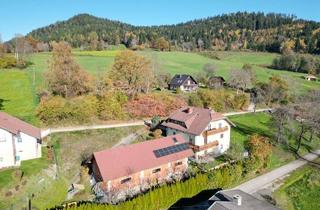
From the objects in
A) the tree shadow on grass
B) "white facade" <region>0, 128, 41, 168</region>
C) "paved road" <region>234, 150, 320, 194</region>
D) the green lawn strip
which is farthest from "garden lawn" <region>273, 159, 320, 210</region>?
"white facade" <region>0, 128, 41, 168</region>

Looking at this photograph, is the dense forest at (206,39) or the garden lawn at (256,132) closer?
the garden lawn at (256,132)

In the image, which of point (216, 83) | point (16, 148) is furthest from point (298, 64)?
point (16, 148)

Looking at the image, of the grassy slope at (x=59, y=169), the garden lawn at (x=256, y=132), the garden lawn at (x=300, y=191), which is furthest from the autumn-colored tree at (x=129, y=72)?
the garden lawn at (x=300, y=191)

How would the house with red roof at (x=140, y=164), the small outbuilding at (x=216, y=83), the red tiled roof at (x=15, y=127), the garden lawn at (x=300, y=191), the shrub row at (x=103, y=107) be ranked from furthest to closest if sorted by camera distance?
the small outbuilding at (x=216, y=83)
the shrub row at (x=103, y=107)
the garden lawn at (x=300, y=191)
the red tiled roof at (x=15, y=127)
the house with red roof at (x=140, y=164)

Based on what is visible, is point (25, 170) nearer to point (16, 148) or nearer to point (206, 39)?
point (16, 148)

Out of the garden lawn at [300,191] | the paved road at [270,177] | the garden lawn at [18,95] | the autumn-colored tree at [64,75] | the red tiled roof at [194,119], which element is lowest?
the garden lawn at [300,191]

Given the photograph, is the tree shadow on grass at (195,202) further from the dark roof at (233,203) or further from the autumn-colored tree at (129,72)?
the autumn-colored tree at (129,72)

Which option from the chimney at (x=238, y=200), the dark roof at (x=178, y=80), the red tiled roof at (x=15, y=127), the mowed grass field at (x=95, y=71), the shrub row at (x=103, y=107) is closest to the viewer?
the chimney at (x=238, y=200)

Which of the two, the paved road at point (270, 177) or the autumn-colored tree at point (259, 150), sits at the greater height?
the autumn-colored tree at point (259, 150)

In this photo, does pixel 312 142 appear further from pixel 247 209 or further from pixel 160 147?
pixel 247 209
